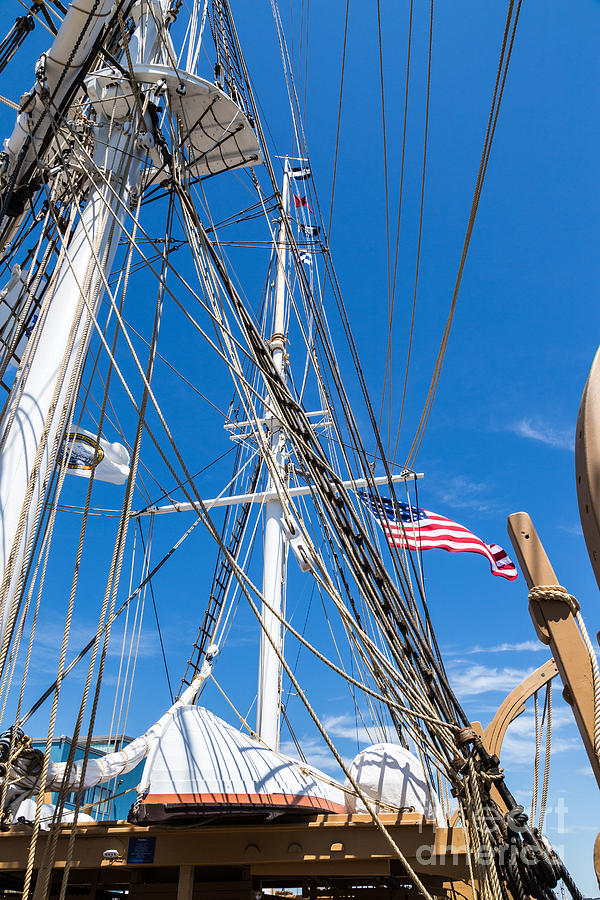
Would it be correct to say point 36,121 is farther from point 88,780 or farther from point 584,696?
point 584,696

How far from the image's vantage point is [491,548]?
10.9 metres

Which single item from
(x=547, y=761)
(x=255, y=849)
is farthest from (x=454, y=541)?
(x=255, y=849)

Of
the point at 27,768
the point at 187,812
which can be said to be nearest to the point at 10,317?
the point at 27,768

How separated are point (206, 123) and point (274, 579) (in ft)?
23.7

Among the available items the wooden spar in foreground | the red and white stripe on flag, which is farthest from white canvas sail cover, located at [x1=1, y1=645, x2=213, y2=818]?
the red and white stripe on flag

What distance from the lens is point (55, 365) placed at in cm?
485

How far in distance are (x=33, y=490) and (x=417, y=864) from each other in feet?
12.2

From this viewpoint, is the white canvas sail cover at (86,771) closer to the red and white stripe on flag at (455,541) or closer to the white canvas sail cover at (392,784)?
the white canvas sail cover at (392,784)

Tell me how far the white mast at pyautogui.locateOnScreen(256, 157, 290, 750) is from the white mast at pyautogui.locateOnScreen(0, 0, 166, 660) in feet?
8.77

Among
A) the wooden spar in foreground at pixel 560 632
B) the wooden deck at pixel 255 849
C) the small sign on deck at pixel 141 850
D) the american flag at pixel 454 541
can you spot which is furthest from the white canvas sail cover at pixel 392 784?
the american flag at pixel 454 541

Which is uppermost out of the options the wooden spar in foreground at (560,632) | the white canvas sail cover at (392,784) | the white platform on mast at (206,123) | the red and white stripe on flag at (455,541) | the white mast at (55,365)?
the white platform on mast at (206,123)

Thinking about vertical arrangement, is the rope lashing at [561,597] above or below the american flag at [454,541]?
below

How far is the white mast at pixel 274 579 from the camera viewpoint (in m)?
9.71

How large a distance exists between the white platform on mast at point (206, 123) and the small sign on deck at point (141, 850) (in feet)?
20.0
